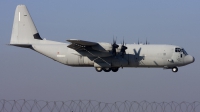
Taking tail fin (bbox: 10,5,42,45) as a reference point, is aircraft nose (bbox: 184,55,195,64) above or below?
below

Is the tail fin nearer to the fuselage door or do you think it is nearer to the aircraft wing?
the aircraft wing

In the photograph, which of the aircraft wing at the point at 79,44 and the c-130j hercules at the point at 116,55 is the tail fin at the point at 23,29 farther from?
the aircraft wing at the point at 79,44

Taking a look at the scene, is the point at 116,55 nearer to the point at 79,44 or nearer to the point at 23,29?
the point at 79,44

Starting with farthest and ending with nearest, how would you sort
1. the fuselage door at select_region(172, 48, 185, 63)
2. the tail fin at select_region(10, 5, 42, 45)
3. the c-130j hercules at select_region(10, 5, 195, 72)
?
1. the tail fin at select_region(10, 5, 42, 45)
2. the fuselage door at select_region(172, 48, 185, 63)
3. the c-130j hercules at select_region(10, 5, 195, 72)

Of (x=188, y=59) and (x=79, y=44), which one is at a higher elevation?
(x=79, y=44)

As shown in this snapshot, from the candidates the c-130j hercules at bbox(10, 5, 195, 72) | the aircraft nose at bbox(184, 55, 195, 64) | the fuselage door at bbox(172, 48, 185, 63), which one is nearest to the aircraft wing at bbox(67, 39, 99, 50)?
the c-130j hercules at bbox(10, 5, 195, 72)

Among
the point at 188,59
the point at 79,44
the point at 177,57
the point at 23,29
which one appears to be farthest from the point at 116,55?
the point at 23,29

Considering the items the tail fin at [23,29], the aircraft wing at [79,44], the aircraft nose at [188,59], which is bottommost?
the aircraft nose at [188,59]

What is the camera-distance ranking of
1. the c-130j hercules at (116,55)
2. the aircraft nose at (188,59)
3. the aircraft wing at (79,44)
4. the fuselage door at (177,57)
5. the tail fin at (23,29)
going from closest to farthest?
the aircraft wing at (79,44), the c-130j hercules at (116,55), the fuselage door at (177,57), the aircraft nose at (188,59), the tail fin at (23,29)

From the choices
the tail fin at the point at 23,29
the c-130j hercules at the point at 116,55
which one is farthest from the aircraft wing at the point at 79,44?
the tail fin at the point at 23,29

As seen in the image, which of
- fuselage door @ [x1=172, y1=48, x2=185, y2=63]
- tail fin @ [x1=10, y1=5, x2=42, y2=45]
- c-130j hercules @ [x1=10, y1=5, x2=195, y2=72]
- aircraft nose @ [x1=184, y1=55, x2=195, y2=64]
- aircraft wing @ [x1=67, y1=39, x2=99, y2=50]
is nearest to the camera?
aircraft wing @ [x1=67, y1=39, x2=99, y2=50]

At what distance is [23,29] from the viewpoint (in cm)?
5178

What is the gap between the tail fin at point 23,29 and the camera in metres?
51.1

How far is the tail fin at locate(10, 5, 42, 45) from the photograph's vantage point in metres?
51.1
